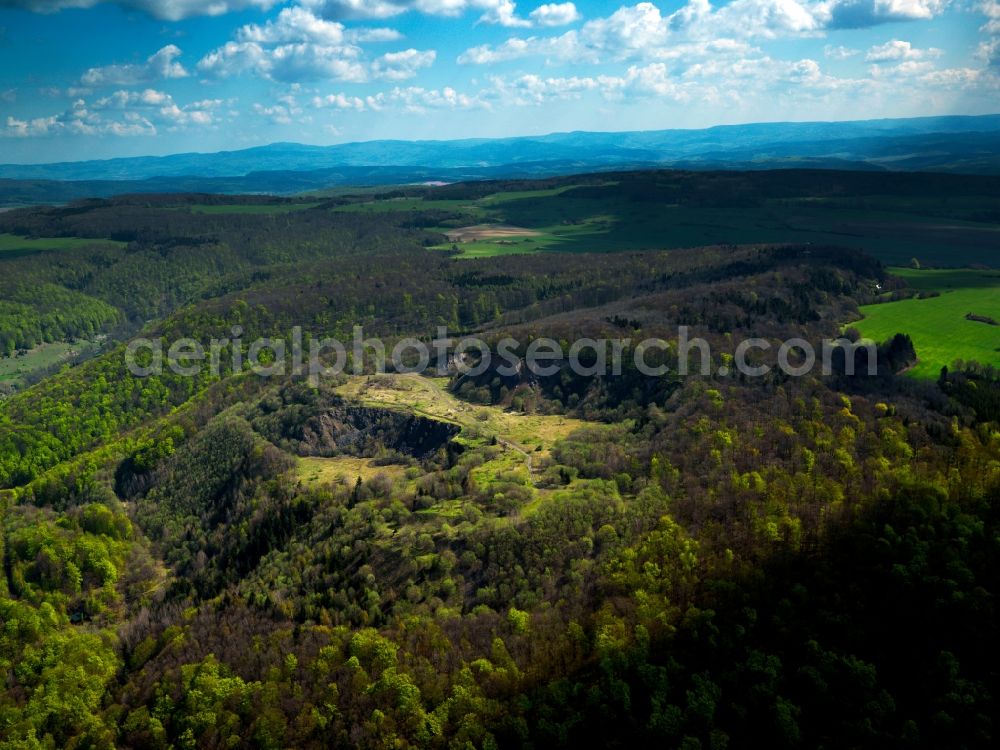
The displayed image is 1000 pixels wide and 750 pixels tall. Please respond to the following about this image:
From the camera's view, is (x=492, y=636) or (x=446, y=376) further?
(x=446, y=376)

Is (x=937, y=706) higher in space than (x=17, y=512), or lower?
higher

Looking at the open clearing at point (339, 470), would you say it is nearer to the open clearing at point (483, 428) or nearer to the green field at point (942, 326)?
the open clearing at point (483, 428)

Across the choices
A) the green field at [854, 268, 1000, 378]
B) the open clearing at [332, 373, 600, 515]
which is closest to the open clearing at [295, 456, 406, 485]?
the open clearing at [332, 373, 600, 515]

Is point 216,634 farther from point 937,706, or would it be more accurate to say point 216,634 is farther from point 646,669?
point 937,706

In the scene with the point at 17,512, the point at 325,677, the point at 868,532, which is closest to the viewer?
the point at 325,677

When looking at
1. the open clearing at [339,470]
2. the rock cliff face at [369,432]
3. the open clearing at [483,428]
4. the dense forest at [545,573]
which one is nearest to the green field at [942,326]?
the dense forest at [545,573]

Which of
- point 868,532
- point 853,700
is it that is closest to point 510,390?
point 868,532

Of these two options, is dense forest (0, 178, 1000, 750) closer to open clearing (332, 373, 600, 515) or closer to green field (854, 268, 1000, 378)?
open clearing (332, 373, 600, 515)

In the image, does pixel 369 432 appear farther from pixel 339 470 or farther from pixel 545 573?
pixel 545 573
